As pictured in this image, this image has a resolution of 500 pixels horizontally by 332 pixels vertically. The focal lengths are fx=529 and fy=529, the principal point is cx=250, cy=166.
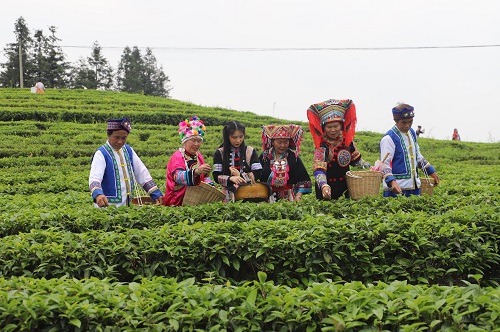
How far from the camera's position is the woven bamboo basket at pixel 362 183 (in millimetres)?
5875

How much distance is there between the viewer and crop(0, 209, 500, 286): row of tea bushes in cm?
395

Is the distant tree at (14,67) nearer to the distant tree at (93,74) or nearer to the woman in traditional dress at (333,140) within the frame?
the distant tree at (93,74)

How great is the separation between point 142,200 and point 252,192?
4.41ft

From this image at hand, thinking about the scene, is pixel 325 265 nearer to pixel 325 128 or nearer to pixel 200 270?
pixel 200 270

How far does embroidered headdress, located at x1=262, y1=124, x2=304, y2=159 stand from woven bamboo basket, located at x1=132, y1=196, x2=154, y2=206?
1.54 metres

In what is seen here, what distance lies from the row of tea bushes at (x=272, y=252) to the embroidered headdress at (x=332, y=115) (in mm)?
2057

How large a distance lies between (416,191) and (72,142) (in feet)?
47.3

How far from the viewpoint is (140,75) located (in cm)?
6044

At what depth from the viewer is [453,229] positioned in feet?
14.1

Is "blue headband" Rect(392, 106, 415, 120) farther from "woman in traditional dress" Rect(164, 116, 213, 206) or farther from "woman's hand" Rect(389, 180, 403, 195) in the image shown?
"woman in traditional dress" Rect(164, 116, 213, 206)

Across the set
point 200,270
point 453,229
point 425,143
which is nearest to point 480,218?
point 453,229

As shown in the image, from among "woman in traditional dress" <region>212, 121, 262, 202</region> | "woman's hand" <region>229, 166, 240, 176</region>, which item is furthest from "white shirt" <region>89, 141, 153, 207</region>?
"woman's hand" <region>229, 166, 240, 176</region>

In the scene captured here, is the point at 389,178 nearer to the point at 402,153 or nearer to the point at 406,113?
the point at 402,153

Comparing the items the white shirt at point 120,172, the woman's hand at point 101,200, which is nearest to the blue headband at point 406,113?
the white shirt at point 120,172
